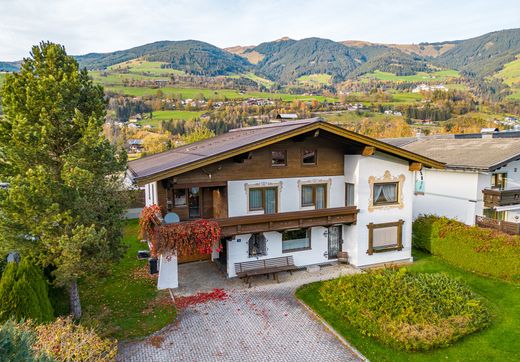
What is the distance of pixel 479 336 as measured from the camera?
11.7m

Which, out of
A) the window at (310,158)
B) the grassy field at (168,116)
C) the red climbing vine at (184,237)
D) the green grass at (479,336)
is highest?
the grassy field at (168,116)

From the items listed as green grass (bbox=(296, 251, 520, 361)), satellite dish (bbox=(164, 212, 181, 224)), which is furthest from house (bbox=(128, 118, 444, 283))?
green grass (bbox=(296, 251, 520, 361))

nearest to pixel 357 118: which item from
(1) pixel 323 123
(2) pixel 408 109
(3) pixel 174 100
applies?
(2) pixel 408 109

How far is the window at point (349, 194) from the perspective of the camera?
17.8m

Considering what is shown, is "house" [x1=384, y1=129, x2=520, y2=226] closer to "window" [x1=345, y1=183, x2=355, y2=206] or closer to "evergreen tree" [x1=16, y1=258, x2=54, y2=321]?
"window" [x1=345, y1=183, x2=355, y2=206]

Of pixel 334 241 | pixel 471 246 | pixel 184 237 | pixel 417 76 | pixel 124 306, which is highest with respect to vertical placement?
pixel 417 76

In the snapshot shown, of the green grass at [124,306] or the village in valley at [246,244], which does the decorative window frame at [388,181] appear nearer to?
the village in valley at [246,244]

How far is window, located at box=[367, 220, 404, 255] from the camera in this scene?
A: 17.8m

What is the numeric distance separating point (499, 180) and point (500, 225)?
4.80 m

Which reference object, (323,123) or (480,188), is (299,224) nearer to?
(323,123)

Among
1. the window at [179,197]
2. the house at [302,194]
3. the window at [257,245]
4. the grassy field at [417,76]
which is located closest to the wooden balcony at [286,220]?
the house at [302,194]

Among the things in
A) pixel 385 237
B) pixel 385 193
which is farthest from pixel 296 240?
pixel 385 193

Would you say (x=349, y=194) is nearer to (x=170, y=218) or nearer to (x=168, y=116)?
(x=170, y=218)

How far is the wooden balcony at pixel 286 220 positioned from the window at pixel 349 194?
2.48 ft
